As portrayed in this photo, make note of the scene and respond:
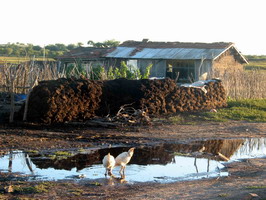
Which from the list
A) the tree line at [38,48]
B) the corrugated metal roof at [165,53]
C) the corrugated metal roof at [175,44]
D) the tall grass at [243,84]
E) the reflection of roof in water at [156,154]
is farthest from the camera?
the tree line at [38,48]

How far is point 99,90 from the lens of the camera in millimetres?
19078

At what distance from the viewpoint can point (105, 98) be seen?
19.3 meters

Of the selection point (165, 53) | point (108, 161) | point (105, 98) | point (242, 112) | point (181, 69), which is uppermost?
point (165, 53)

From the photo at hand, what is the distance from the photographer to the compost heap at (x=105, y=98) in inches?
689

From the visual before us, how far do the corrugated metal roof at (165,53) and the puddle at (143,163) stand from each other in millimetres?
21845

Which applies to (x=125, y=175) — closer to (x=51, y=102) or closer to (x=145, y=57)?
(x=51, y=102)

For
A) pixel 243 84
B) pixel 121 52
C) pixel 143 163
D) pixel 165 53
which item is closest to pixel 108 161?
pixel 143 163

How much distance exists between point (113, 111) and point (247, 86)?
1225 cm

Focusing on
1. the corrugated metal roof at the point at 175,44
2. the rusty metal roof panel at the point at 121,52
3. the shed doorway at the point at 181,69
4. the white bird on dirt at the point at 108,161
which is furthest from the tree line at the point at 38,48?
the white bird on dirt at the point at 108,161

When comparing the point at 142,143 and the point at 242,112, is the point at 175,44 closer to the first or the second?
the point at 242,112

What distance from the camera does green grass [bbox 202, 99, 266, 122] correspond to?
21.6 m

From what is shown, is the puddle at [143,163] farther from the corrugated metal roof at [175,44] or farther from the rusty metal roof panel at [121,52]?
the rusty metal roof panel at [121,52]

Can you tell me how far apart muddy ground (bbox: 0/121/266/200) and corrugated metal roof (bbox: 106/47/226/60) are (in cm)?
1669

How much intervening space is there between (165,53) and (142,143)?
24417 millimetres
